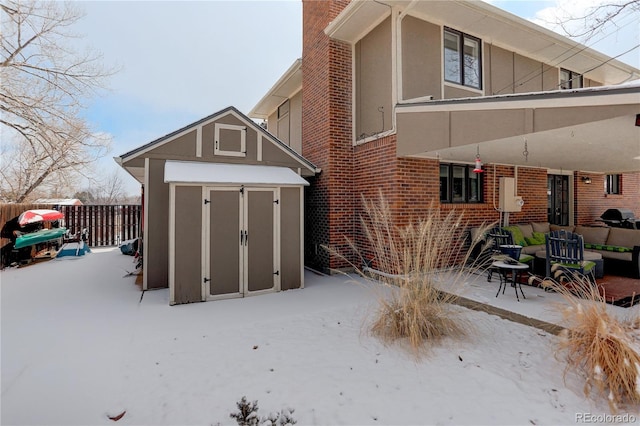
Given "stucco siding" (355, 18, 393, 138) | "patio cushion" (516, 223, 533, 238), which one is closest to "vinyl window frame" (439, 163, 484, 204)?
"patio cushion" (516, 223, 533, 238)

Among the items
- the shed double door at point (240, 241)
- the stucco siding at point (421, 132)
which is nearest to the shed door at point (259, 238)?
the shed double door at point (240, 241)

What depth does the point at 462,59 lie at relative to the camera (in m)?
7.53

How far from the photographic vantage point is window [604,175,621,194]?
1180cm

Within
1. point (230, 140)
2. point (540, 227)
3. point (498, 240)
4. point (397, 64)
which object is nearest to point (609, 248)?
point (540, 227)

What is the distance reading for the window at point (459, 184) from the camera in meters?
7.58

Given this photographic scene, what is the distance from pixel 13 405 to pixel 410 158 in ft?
22.3

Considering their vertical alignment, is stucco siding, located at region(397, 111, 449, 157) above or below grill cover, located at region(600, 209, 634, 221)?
above

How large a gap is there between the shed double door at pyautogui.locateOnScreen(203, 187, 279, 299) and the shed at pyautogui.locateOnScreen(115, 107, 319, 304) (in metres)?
0.02

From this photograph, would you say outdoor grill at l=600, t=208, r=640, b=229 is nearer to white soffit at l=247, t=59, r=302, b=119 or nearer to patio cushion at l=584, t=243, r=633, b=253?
patio cushion at l=584, t=243, r=633, b=253

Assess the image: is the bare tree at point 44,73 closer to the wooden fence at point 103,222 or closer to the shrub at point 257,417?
the wooden fence at point 103,222

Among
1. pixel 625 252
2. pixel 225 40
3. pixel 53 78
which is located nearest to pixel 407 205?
pixel 625 252

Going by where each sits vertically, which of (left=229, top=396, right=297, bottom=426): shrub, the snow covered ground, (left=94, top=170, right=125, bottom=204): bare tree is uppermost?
(left=94, top=170, right=125, bottom=204): bare tree

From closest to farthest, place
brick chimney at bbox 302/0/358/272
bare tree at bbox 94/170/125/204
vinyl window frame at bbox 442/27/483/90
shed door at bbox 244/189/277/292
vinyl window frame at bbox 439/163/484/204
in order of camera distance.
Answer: shed door at bbox 244/189/277/292 < vinyl window frame at bbox 442/27/483/90 < vinyl window frame at bbox 439/163/484/204 < brick chimney at bbox 302/0/358/272 < bare tree at bbox 94/170/125/204

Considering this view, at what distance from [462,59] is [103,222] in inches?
569
